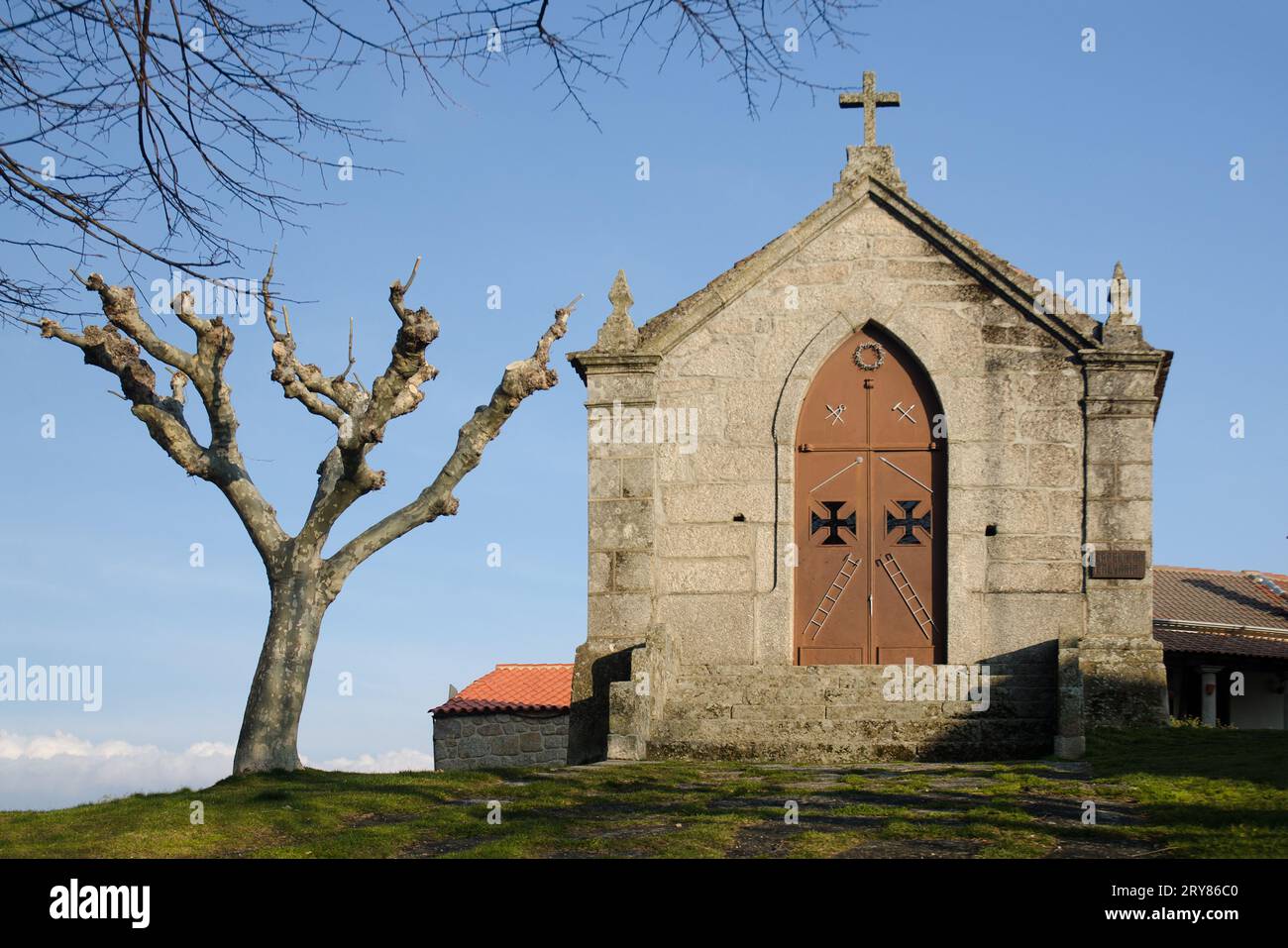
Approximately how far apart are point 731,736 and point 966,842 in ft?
21.8

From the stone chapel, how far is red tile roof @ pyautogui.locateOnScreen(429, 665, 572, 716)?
39.6ft

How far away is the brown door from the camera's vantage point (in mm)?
18000

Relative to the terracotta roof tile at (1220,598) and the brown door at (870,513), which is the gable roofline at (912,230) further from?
the terracotta roof tile at (1220,598)

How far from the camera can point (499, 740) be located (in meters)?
31.5

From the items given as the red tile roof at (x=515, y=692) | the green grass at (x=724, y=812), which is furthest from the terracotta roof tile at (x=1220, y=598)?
the green grass at (x=724, y=812)

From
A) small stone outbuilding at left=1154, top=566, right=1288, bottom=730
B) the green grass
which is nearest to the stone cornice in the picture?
the green grass

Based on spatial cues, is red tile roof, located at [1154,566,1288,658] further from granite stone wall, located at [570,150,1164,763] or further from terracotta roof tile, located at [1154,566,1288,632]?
granite stone wall, located at [570,150,1164,763]

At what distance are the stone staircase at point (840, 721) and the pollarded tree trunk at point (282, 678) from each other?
12.2 feet

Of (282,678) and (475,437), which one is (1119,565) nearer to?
(475,437)

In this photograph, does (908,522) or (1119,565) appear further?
(908,522)

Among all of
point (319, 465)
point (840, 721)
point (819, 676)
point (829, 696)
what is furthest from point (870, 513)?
point (319, 465)

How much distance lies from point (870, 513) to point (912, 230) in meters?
3.56

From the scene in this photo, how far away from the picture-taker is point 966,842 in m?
9.98

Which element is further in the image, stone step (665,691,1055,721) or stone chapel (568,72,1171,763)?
stone chapel (568,72,1171,763)
